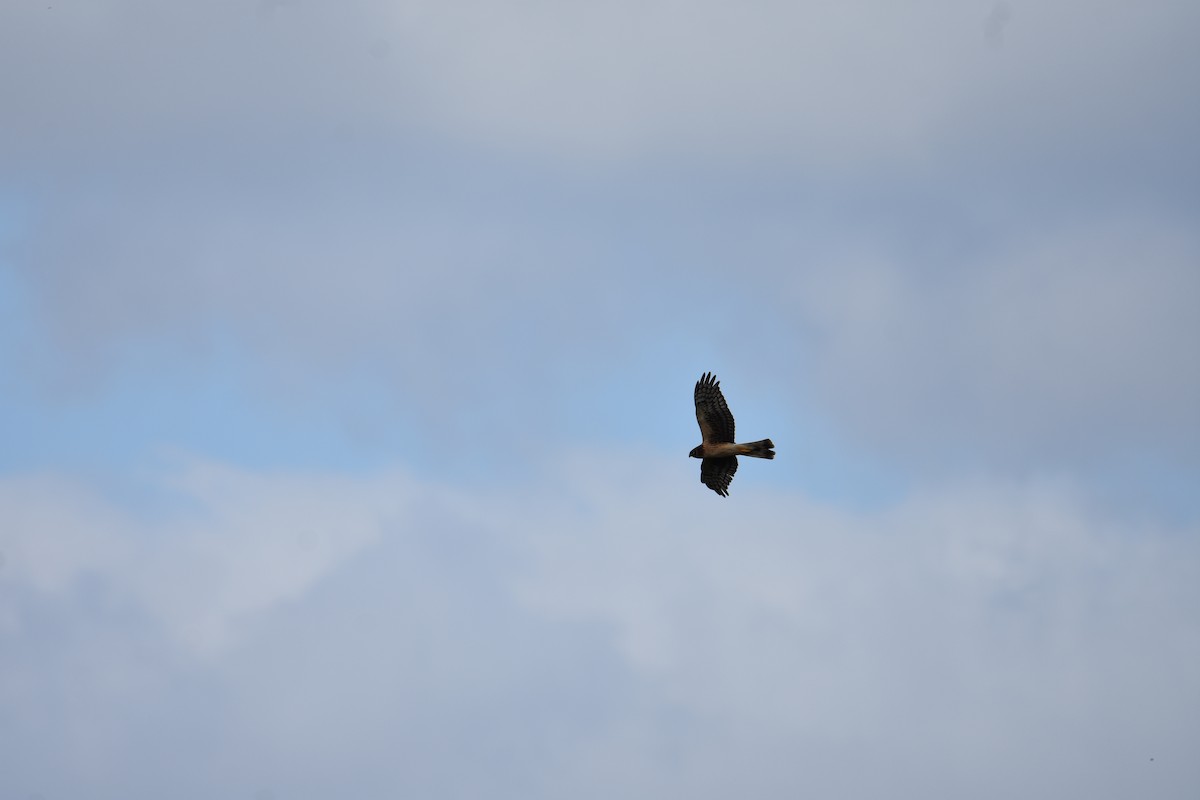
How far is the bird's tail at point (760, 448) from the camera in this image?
7869 centimetres

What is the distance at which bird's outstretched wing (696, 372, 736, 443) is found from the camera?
79.8 metres

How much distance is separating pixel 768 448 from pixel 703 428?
3.42 m

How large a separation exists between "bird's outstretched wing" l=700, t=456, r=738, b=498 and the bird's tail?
264 centimetres

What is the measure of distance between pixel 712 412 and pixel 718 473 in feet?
11.6

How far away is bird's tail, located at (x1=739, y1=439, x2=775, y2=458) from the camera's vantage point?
7869 cm

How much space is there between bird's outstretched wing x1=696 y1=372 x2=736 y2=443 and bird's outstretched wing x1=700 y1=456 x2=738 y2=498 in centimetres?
162

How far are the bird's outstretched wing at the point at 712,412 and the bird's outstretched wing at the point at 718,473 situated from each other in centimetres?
162

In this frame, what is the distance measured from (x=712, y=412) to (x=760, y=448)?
290cm

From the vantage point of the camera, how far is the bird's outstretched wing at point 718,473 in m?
81.7

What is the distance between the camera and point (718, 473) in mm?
81938

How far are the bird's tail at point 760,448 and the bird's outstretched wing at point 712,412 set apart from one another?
1.50 metres

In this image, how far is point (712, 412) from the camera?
7988 centimetres

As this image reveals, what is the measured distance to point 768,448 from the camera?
7869 centimetres

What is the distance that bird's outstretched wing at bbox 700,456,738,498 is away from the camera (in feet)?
268
